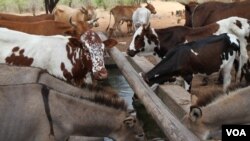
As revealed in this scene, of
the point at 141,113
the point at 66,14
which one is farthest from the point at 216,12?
the point at 66,14

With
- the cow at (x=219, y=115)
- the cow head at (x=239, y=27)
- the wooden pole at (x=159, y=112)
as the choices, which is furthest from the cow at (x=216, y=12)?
the cow at (x=219, y=115)

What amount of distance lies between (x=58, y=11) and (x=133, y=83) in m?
9.66

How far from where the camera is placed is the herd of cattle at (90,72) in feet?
14.2

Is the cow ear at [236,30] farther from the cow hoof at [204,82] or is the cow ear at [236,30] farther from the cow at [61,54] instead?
the cow at [61,54]

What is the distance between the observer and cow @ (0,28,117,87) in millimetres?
6848

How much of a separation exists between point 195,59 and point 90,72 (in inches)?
88.3

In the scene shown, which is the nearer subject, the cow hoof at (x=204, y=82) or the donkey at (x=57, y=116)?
the donkey at (x=57, y=116)

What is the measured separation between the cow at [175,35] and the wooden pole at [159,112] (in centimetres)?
80

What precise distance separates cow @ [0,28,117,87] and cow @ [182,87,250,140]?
204 cm

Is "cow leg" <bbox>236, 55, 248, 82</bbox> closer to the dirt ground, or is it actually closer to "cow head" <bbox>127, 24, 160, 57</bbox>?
the dirt ground

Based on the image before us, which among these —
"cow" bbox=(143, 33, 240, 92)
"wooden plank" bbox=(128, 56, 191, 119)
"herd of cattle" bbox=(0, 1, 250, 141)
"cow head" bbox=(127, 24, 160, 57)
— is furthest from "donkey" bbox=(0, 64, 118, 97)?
"cow head" bbox=(127, 24, 160, 57)

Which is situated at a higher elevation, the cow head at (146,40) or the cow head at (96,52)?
the cow head at (96,52)

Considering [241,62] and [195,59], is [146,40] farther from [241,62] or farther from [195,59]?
[241,62]

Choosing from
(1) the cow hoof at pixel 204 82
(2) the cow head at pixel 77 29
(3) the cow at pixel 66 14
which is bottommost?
(1) the cow hoof at pixel 204 82
